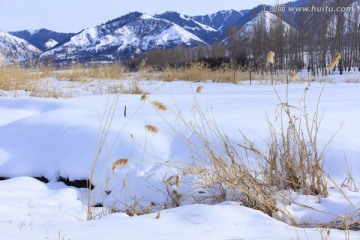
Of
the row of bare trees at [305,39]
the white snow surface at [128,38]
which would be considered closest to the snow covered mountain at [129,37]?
the white snow surface at [128,38]

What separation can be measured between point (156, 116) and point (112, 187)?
1.10 m

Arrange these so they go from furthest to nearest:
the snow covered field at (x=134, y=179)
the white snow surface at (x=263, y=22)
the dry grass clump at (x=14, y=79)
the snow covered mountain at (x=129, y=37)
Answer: the snow covered mountain at (x=129, y=37) → the white snow surface at (x=263, y=22) → the dry grass clump at (x=14, y=79) → the snow covered field at (x=134, y=179)

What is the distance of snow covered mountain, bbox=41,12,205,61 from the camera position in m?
140

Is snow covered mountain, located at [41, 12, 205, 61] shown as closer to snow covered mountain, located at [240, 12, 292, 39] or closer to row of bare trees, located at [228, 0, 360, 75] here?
snow covered mountain, located at [240, 12, 292, 39]

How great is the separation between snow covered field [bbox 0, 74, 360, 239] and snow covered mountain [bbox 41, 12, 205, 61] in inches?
5128

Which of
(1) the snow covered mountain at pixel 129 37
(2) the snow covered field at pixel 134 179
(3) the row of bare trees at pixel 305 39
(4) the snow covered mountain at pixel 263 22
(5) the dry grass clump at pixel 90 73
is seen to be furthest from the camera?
(1) the snow covered mountain at pixel 129 37

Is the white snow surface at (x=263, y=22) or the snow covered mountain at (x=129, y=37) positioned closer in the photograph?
the white snow surface at (x=263, y=22)

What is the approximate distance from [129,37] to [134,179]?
16133 cm

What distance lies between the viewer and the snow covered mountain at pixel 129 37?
458 ft

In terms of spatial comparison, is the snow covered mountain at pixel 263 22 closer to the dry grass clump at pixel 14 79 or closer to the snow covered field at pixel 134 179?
the dry grass clump at pixel 14 79

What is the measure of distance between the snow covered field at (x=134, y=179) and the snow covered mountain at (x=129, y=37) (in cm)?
13024

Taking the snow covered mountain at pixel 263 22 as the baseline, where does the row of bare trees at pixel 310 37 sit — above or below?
below

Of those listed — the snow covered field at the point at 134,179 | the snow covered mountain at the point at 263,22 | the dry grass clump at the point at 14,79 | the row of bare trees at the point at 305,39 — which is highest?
the snow covered mountain at the point at 263,22

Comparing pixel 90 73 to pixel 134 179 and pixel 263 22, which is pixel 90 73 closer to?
pixel 134 179
